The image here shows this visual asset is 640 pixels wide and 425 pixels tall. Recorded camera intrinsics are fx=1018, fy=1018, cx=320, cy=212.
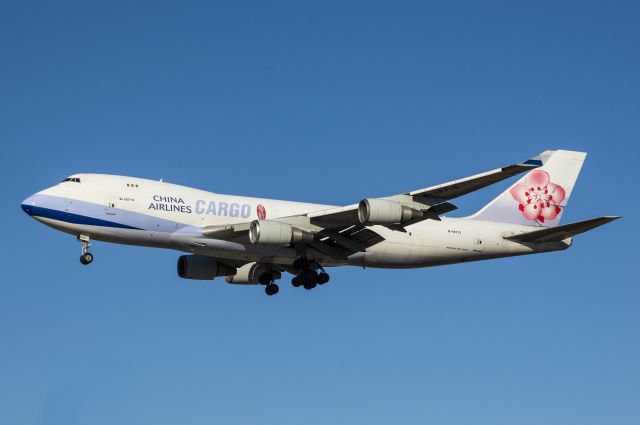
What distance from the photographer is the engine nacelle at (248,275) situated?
4703 cm

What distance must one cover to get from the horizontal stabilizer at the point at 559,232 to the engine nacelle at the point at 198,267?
44.8ft

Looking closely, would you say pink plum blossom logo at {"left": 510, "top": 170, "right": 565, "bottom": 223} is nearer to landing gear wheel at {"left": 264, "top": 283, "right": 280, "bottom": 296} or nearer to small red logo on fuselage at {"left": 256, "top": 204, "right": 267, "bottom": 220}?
landing gear wheel at {"left": 264, "top": 283, "right": 280, "bottom": 296}

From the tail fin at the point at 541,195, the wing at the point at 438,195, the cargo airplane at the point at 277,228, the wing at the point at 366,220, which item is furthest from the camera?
the tail fin at the point at 541,195

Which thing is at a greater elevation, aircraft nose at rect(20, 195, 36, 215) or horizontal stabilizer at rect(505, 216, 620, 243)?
horizontal stabilizer at rect(505, 216, 620, 243)

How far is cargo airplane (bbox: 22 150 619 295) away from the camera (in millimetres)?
40184

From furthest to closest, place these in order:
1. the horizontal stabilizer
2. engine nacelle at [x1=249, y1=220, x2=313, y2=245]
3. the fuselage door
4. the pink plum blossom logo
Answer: the pink plum blossom logo, the fuselage door, the horizontal stabilizer, engine nacelle at [x1=249, y1=220, x2=313, y2=245]

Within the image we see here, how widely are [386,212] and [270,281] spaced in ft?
31.6

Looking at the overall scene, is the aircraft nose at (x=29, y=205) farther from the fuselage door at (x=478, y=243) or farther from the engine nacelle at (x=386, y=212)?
the fuselage door at (x=478, y=243)

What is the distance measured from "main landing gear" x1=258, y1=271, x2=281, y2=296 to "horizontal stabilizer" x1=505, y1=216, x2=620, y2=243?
10804 millimetres

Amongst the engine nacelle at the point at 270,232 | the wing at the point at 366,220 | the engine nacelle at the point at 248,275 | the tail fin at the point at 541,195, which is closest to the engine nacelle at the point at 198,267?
the engine nacelle at the point at 248,275

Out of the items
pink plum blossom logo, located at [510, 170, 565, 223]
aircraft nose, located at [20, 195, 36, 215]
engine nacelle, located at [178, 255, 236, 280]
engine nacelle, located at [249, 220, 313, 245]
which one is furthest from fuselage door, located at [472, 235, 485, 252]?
aircraft nose, located at [20, 195, 36, 215]

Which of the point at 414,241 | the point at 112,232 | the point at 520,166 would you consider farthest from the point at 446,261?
the point at 112,232

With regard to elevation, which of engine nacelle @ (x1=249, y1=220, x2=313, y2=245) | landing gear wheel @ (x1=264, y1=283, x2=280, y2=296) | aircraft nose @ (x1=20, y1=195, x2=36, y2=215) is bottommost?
landing gear wheel @ (x1=264, y1=283, x2=280, y2=296)

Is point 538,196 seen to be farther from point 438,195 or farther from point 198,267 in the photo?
point 198,267
